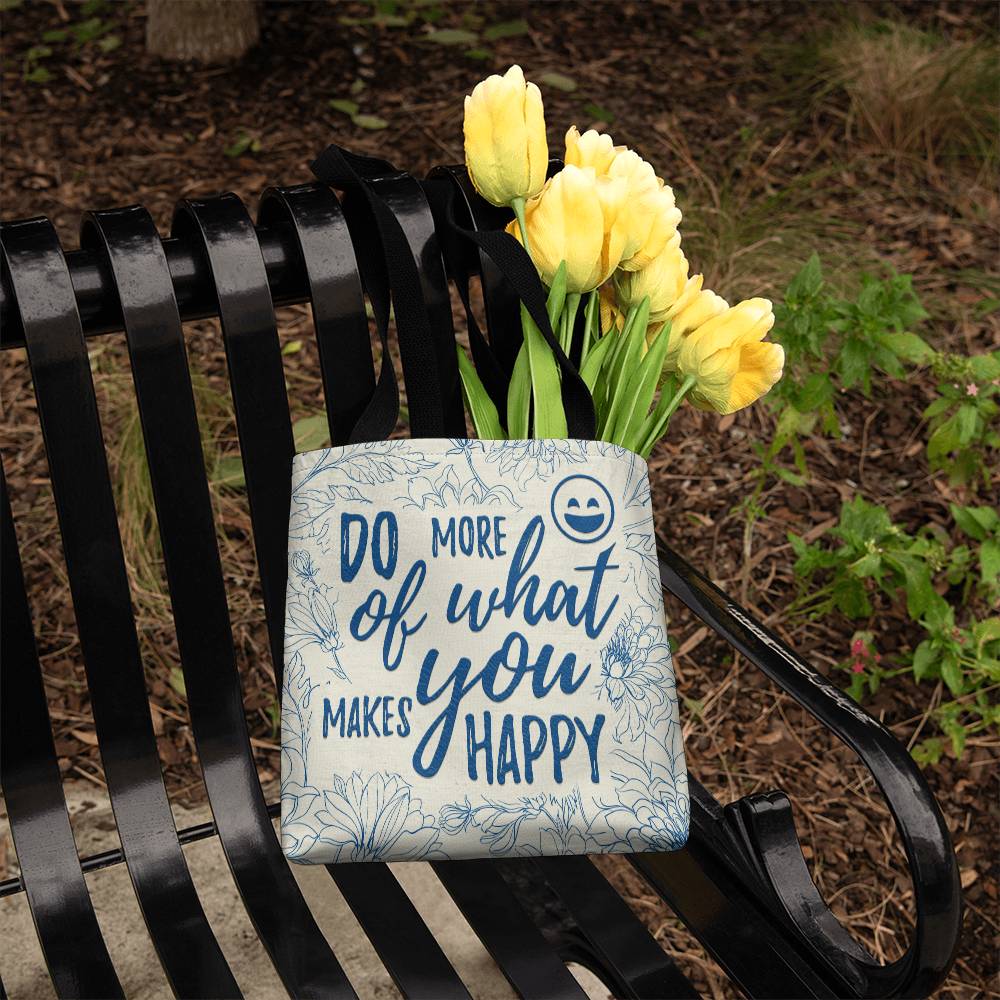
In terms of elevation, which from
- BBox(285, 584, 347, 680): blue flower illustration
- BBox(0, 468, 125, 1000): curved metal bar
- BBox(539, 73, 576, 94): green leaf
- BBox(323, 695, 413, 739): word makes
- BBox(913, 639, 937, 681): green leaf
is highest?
BBox(285, 584, 347, 680): blue flower illustration

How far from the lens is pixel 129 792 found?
1.49m

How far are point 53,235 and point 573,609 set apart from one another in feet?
2.34

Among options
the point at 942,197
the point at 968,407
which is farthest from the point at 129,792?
the point at 942,197

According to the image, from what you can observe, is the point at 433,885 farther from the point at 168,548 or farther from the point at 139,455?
the point at 139,455

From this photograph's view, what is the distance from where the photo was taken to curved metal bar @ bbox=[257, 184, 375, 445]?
4.78 feet

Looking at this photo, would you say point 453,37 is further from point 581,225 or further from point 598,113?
point 581,225

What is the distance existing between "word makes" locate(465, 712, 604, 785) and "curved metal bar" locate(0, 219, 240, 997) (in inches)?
15.6

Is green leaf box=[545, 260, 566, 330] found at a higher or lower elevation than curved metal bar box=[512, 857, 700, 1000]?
higher

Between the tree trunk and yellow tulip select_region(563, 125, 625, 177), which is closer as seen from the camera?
yellow tulip select_region(563, 125, 625, 177)

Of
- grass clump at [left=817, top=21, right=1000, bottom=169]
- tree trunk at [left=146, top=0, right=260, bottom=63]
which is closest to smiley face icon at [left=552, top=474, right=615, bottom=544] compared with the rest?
grass clump at [left=817, top=21, right=1000, bottom=169]

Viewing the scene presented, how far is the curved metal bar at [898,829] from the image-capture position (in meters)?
1.27

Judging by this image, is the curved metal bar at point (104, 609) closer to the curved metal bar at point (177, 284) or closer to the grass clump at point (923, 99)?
the curved metal bar at point (177, 284)

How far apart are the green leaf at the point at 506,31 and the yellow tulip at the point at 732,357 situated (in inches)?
128

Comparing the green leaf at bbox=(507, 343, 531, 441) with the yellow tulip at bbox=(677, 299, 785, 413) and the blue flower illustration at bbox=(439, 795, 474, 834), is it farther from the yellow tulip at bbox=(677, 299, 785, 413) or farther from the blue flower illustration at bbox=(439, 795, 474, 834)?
the blue flower illustration at bbox=(439, 795, 474, 834)
